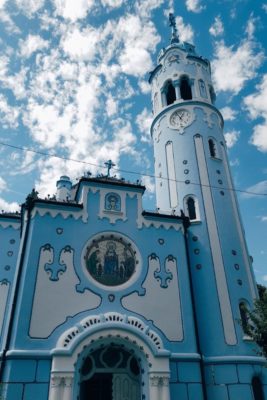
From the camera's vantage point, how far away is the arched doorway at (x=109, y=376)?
14.0m

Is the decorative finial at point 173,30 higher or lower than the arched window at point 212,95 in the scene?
higher

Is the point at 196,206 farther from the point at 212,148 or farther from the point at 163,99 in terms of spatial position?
the point at 163,99

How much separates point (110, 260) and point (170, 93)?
15.8 meters

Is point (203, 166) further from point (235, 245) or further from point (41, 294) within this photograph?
point (41, 294)

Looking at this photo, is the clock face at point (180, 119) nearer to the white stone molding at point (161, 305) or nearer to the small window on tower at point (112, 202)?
the small window on tower at point (112, 202)

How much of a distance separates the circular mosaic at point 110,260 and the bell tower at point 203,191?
12.1 feet

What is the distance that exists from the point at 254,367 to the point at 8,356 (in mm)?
11079

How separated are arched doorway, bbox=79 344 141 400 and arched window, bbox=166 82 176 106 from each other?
61.1 feet

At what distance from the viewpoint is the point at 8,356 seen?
12.6m

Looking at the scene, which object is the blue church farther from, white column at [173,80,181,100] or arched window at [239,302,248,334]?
white column at [173,80,181,100]

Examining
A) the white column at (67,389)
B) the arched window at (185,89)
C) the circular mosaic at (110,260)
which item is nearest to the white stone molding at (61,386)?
the white column at (67,389)

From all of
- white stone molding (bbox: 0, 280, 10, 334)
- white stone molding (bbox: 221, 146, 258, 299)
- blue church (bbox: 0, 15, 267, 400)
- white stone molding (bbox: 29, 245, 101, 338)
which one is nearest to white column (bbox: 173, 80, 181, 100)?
white stone molding (bbox: 221, 146, 258, 299)

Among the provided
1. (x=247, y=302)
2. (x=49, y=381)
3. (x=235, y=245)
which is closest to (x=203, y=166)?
(x=235, y=245)

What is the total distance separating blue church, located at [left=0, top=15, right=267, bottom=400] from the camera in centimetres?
1318
